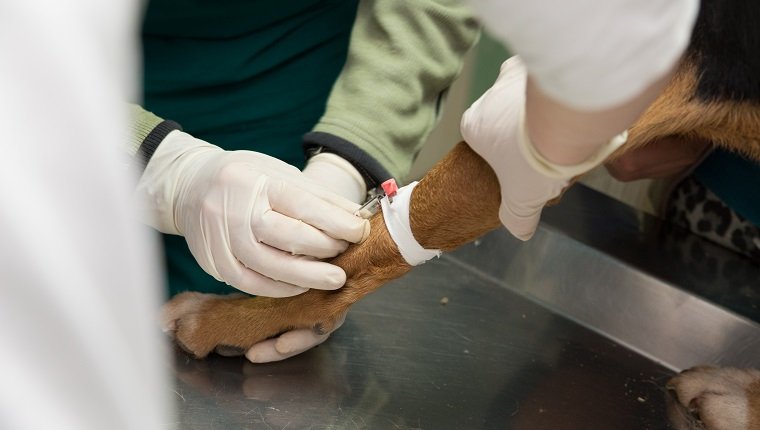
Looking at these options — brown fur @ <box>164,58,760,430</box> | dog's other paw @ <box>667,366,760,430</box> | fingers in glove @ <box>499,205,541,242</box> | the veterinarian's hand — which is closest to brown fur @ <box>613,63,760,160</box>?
brown fur @ <box>164,58,760,430</box>

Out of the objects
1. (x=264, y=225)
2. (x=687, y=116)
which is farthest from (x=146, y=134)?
(x=687, y=116)

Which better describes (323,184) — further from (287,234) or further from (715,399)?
(715,399)

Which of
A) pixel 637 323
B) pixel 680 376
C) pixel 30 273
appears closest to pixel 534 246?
pixel 637 323

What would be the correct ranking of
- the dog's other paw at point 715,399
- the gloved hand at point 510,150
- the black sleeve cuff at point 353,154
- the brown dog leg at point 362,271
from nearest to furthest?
the gloved hand at point 510,150 < the brown dog leg at point 362,271 < the dog's other paw at point 715,399 < the black sleeve cuff at point 353,154

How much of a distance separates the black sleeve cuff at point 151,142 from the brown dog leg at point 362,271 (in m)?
0.17

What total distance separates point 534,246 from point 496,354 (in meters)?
0.24

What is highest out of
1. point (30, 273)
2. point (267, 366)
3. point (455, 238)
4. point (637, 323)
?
point (30, 273)

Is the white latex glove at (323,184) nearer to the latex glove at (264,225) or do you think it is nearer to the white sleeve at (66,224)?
the latex glove at (264,225)

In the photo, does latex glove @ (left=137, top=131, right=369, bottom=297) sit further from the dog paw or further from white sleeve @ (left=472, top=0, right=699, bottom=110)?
white sleeve @ (left=472, top=0, right=699, bottom=110)

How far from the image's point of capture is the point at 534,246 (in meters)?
1.23

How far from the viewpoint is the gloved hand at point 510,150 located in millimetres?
710

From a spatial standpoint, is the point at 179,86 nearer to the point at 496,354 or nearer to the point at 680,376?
the point at 496,354

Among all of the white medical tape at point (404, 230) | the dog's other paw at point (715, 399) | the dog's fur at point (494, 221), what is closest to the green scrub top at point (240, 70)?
the dog's fur at point (494, 221)

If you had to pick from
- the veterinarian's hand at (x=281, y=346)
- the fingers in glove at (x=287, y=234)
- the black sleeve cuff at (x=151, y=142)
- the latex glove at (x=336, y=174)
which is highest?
the black sleeve cuff at (x=151, y=142)
